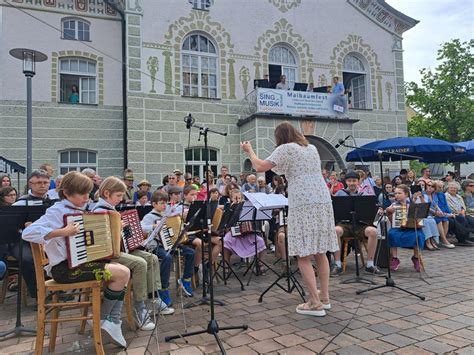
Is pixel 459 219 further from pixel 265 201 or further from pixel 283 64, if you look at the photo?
pixel 283 64

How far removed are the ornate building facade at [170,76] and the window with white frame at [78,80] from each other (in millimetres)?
40

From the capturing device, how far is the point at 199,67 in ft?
42.1

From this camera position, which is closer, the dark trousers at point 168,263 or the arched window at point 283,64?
the dark trousers at point 168,263

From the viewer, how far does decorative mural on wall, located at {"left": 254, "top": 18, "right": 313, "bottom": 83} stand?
13.4 m

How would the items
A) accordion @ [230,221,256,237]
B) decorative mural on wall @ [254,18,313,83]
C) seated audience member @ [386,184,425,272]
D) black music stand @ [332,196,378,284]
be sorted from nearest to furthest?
black music stand @ [332,196,378,284]
seated audience member @ [386,184,425,272]
accordion @ [230,221,256,237]
decorative mural on wall @ [254,18,313,83]

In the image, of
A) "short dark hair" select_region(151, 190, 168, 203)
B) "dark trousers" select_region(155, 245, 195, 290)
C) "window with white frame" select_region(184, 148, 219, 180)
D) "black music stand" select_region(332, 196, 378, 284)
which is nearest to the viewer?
"dark trousers" select_region(155, 245, 195, 290)

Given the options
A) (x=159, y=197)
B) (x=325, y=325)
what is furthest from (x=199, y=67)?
(x=325, y=325)

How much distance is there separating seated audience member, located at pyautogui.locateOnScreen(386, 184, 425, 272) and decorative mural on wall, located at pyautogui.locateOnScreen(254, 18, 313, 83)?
28.0 ft

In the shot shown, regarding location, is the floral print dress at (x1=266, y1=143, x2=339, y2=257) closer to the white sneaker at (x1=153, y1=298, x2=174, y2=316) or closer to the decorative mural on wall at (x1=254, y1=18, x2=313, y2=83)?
the white sneaker at (x1=153, y1=298, x2=174, y2=316)

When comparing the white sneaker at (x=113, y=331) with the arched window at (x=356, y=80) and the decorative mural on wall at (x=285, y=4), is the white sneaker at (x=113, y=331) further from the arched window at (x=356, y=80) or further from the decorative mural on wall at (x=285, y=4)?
the arched window at (x=356, y=80)

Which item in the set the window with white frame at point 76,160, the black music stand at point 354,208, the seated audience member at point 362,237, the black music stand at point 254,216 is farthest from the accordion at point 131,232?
the window with white frame at point 76,160

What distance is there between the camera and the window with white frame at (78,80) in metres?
11.8

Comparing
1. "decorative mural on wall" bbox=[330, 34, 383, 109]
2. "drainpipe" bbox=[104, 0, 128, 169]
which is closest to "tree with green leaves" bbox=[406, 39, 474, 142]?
"decorative mural on wall" bbox=[330, 34, 383, 109]

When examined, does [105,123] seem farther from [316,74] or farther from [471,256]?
[471,256]
